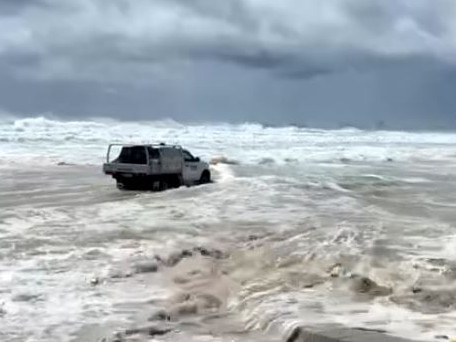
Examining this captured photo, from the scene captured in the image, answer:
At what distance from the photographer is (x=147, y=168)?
26.8m

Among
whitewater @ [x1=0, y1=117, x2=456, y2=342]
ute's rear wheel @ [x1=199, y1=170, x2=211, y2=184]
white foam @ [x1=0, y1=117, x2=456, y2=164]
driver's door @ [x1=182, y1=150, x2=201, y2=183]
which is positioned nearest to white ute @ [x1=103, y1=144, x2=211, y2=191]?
driver's door @ [x1=182, y1=150, x2=201, y2=183]

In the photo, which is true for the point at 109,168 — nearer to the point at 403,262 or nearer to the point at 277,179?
the point at 277,179

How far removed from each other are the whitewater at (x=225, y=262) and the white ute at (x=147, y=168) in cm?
106

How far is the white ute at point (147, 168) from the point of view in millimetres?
26844

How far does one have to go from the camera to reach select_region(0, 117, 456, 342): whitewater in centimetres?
905

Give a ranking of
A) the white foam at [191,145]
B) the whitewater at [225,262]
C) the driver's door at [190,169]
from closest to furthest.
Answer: the whitewater at [225,262] < the driver's door at [190,169] < the white foam at [191,145]

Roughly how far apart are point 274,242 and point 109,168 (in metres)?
12.8

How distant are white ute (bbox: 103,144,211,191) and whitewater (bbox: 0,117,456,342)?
3.47ft

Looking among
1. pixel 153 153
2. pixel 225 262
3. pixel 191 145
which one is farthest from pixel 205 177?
pixel 191 145

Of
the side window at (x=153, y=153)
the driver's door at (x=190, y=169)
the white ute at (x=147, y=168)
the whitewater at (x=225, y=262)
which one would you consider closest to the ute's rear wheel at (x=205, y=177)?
the driver's door at (x=190, y=169)

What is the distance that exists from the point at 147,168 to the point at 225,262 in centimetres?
1365

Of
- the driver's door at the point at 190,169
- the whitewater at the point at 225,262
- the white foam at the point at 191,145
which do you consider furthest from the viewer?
the white foam at the point at 191,145

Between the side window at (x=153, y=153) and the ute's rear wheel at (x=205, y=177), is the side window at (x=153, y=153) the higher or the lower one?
the higher one

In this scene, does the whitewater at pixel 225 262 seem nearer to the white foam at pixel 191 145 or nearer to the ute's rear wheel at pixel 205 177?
the ute's rear wheel at pixel 205 177
